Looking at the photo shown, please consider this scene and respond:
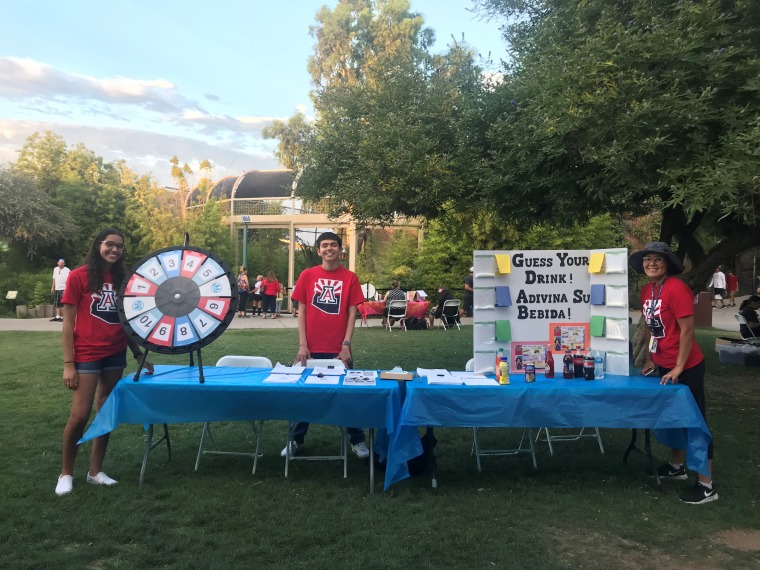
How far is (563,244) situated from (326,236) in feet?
60.2

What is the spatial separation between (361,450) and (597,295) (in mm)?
2182

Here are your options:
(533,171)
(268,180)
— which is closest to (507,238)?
(268,180)

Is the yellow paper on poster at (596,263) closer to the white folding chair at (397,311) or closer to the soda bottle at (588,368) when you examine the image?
the soda bottle at (588,368)

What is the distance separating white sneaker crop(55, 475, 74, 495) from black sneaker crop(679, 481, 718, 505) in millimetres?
4074

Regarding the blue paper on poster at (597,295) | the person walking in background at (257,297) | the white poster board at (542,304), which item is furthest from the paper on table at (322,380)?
the person walking in background at (257,297)

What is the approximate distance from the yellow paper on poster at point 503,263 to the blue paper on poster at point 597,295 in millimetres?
637

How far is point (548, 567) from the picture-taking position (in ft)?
10.7

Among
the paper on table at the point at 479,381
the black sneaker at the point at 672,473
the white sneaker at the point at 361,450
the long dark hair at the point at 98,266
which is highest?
the long dark hair at the point at 98,266

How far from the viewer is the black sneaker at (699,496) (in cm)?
416

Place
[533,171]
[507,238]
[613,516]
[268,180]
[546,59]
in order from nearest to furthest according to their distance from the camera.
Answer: [613,516] → [546,59] → [533,171] → [507,238] → [268,180]

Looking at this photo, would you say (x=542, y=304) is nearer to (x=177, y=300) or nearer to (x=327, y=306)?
(x=327, y=306)

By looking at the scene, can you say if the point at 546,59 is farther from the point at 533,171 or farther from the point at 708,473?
the point at 708,473

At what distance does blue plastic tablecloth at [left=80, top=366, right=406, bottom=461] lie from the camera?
4062 millimetres

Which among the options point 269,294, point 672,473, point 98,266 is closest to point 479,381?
point 672,473
